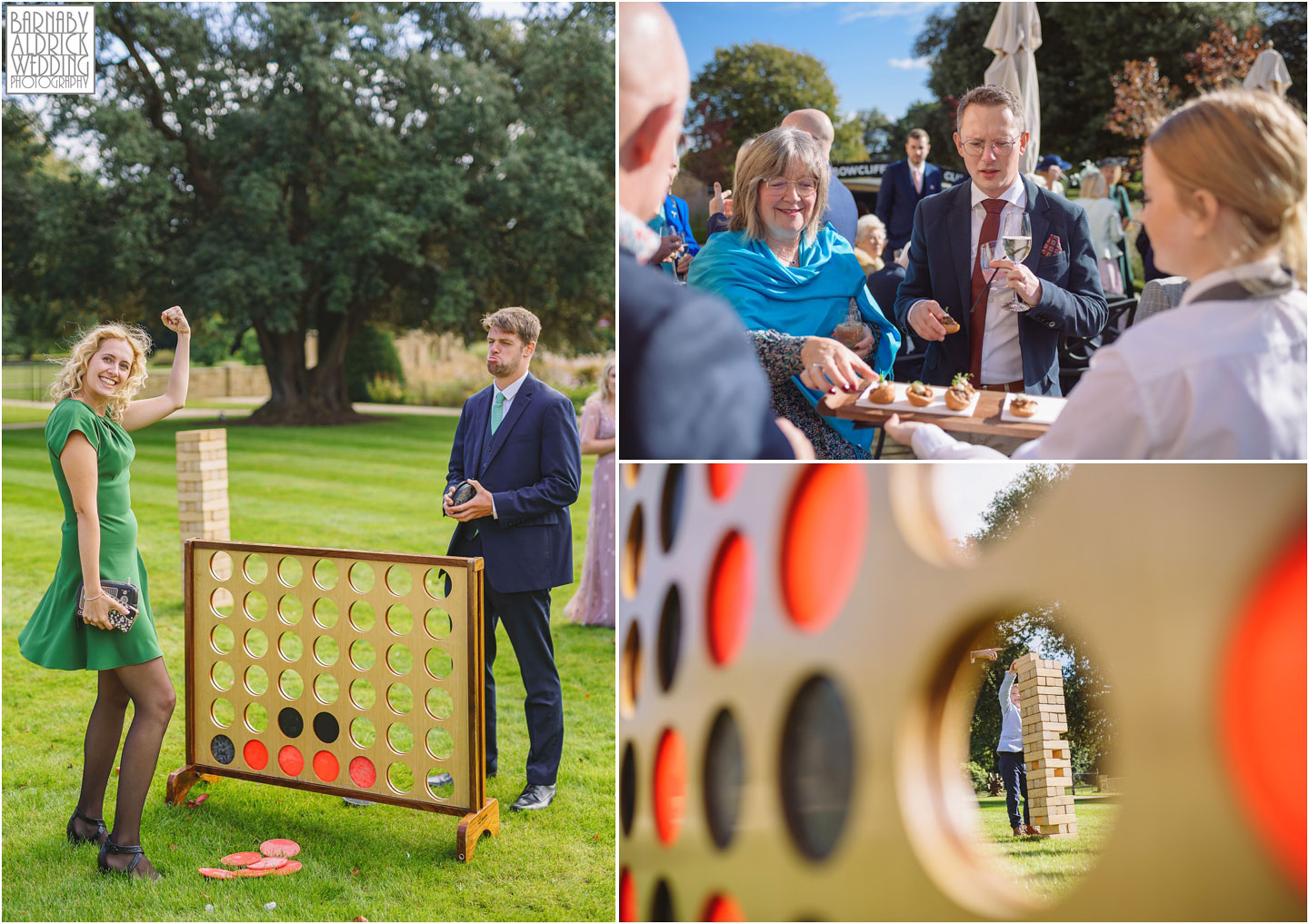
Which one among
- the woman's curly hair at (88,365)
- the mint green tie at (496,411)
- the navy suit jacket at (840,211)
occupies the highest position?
the navy suit jacket at (840,211)

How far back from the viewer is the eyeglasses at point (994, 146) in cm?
234

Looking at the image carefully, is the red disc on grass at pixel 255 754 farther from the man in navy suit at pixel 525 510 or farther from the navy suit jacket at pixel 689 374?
the navy suit jacket at pixel 689 374

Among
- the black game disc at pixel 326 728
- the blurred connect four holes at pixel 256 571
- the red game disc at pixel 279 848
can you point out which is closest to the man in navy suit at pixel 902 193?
the blurred connect four holes at pixel 256 571

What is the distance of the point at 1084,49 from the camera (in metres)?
4.74

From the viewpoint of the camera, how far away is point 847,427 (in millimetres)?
2057

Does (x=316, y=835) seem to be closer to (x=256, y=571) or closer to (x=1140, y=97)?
(x=256, y=571)

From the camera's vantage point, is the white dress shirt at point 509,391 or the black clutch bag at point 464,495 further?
the white dress shirt at point 509,391

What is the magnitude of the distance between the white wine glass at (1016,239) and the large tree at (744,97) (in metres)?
0.63

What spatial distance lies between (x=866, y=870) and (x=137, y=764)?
2.80m

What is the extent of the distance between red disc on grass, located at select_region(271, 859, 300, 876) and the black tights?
41 centimetres

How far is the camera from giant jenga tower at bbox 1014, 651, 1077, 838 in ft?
4.55

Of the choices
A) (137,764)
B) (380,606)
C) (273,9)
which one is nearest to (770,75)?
(380,606)

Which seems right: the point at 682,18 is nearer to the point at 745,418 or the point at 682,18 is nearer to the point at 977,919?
the point at 745,418

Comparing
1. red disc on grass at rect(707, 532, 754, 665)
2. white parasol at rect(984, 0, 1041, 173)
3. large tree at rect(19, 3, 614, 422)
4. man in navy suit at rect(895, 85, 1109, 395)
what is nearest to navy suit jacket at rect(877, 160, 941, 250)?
white parasol at rect(984, 0, 1041, 173)
